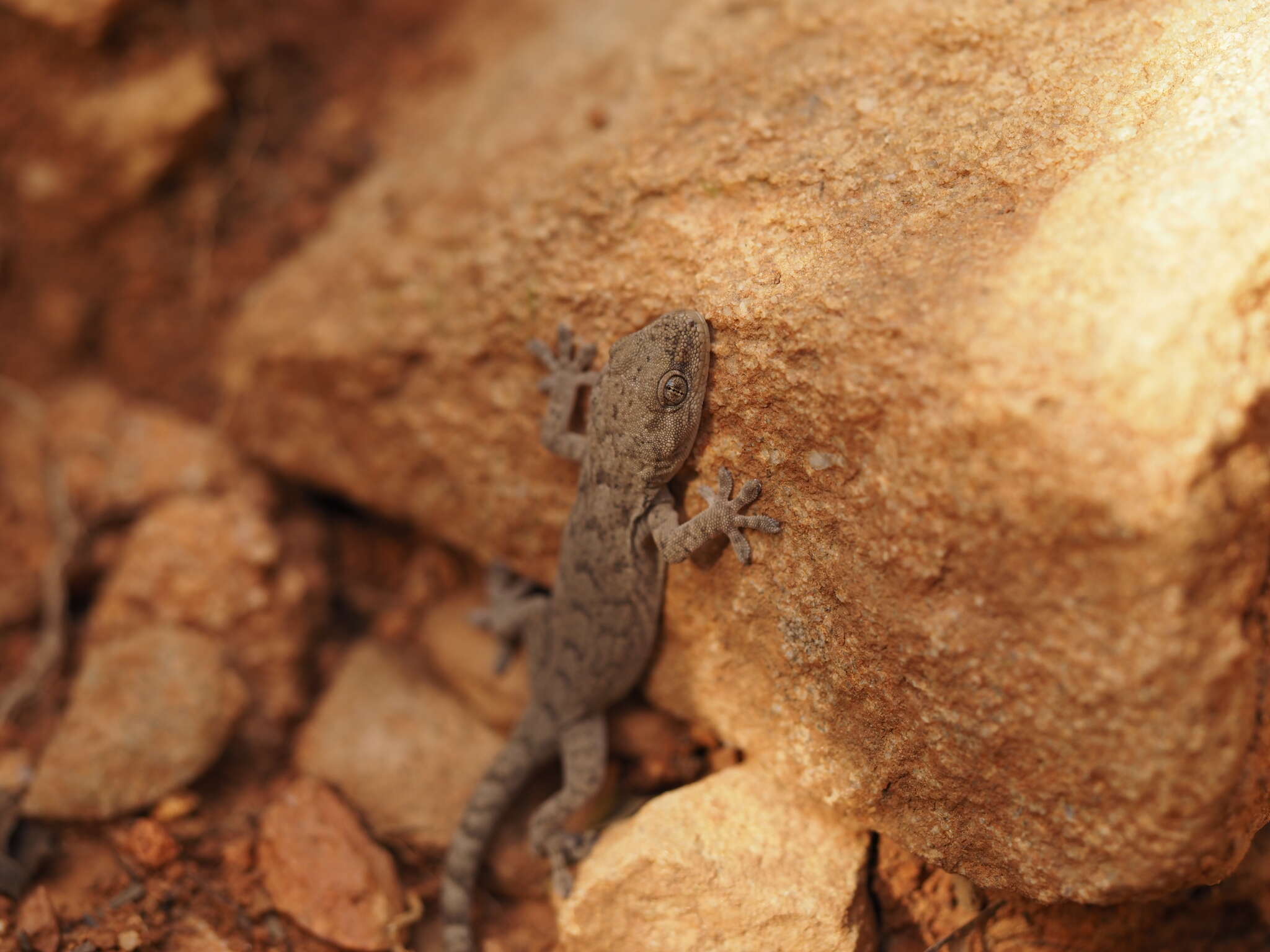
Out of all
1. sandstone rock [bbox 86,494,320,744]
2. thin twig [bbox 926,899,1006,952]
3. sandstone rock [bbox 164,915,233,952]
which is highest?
thin twig [bbox 926,899,1006,952]

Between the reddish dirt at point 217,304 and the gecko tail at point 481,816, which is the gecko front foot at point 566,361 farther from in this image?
the gecko tail at point 481,816

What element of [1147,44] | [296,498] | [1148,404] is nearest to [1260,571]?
[1148,404]

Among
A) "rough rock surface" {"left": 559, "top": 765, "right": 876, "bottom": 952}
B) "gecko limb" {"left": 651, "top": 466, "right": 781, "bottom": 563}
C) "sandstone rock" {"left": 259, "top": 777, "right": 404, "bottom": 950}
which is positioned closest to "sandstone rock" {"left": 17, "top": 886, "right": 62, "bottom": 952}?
"sandstone rock" {"left": 259, "top": 777, "right": 404, "bottom": 950}

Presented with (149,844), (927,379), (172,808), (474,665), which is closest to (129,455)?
(172,808)

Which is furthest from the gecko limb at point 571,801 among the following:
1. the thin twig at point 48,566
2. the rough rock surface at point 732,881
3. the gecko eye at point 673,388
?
the thin twig at point 48,566

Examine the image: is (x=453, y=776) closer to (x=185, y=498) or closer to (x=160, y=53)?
(x=185, y=498)

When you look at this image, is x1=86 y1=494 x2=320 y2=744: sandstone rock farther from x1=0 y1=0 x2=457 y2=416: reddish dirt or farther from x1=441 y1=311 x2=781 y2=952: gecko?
x1=441 y1=311 x2=781 y2=952: gecko
